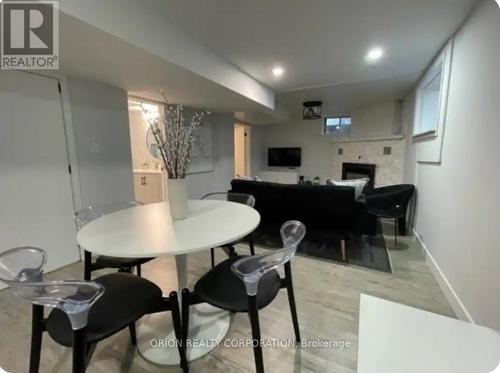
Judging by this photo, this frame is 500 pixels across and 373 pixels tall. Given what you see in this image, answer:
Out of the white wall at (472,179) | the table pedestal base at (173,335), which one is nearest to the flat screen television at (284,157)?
the white wall at (472,179)

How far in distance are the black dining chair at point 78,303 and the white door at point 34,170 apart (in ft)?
4.76

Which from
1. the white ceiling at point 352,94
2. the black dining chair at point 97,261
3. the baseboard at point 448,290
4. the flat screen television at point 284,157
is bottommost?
the baseboard at point 448,290

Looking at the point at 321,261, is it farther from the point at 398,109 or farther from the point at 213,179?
the point at 398,109

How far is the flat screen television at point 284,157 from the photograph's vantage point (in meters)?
6.92

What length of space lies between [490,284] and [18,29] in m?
3.28

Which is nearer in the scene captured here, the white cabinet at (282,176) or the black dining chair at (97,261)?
the black dining chair at (97,261)

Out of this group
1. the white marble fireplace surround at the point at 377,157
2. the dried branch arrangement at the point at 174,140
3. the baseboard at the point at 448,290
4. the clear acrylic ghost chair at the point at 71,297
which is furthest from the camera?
the white marble fireplace surround at the point at 377,157

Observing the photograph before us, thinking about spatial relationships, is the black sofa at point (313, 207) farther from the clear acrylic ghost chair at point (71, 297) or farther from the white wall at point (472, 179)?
the clear acrylic ghost chair at point (71, 297)

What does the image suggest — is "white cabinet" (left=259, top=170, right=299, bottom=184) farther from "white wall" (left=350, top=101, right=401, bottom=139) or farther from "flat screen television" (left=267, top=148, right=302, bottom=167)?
"white wall" (left=350, top=101, right=401, bottom=139)

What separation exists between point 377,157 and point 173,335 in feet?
17.4

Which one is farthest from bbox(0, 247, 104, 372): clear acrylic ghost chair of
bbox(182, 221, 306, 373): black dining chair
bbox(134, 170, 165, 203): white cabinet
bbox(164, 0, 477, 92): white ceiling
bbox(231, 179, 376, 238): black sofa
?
Answer: bbox(134, 170, 165, 203): white cabinet

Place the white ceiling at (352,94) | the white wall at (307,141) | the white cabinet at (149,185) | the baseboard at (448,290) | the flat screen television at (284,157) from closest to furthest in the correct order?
the baseboard at (448,290) < the white ceiling at (352,94) < the white cabinet at (149,185) < the white wall at (307,141) < the flat screen television at (284,157)

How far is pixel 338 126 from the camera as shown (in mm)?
6348

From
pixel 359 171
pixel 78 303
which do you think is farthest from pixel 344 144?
pixel 78 303
